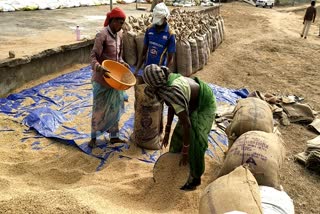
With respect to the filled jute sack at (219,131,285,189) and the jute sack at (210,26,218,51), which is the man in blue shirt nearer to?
the filled jute sack at (219,131,285,189)

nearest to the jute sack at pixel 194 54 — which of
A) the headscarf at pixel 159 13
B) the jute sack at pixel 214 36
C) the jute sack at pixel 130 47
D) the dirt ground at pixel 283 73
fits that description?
the dirt ground at pixel 283 73

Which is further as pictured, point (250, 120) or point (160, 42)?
point (160, 42)

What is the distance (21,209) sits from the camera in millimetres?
2434

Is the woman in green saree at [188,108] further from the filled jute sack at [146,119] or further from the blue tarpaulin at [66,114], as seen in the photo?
the blue tarpaulin at [66,114]

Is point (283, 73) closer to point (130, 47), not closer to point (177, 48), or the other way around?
point (177, 48)

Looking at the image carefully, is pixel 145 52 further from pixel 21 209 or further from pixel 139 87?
pixel 21 209

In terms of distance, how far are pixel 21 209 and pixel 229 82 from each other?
232 inches

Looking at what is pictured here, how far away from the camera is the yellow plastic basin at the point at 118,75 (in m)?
3.52

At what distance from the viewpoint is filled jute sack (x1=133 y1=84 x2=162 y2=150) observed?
3.90 meters

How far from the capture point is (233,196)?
2.27 metres

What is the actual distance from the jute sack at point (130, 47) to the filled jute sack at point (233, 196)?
17.5 feet

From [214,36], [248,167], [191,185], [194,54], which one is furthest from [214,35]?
[248,167]

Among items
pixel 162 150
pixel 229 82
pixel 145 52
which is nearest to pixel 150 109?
pixel 162 150

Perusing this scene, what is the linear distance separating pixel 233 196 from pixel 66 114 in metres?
3.23
